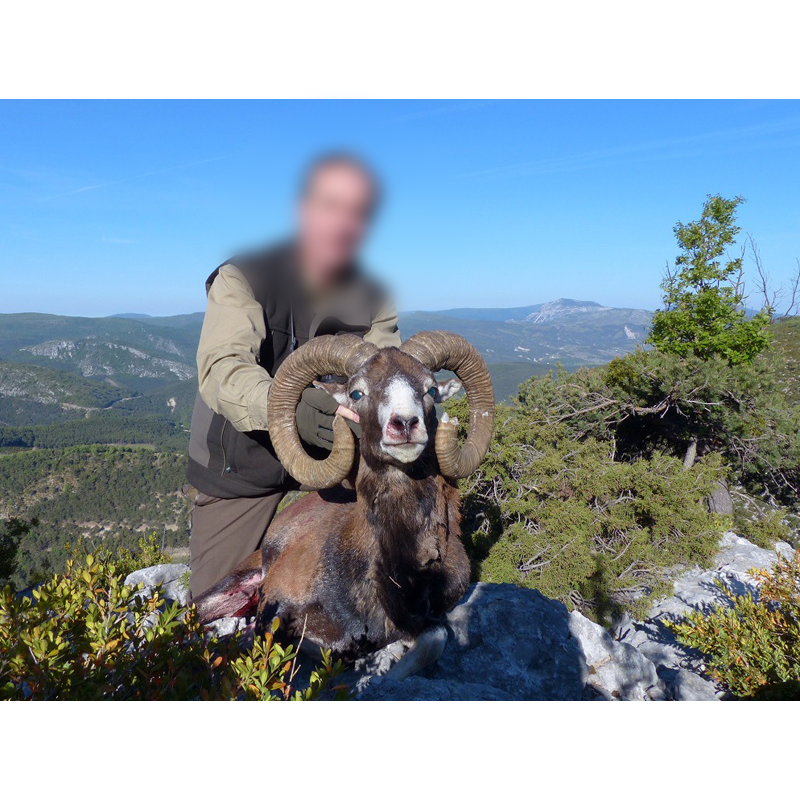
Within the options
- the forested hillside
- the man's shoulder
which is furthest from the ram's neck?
the forested hillside

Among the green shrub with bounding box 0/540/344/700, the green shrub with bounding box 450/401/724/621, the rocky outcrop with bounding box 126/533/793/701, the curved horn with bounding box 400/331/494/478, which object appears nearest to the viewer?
the green shrub with bounding box 0/540/344/700

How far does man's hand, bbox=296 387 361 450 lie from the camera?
417cm

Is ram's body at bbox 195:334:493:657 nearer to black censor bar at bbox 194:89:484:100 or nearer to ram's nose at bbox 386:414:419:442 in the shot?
ram's nose at bbox 386:414:419:442

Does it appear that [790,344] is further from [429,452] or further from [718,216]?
[429,452]

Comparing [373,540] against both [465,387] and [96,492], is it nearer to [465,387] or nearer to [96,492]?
[465,387]

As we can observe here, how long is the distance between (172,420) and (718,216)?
104 meters

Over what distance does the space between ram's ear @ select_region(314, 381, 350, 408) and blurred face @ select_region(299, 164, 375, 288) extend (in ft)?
4.30

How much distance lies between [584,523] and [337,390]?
296 inches

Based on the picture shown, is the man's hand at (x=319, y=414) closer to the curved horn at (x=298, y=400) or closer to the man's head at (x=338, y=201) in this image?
the curved horn at (x=298, y=400)

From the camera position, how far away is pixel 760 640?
4133 mm

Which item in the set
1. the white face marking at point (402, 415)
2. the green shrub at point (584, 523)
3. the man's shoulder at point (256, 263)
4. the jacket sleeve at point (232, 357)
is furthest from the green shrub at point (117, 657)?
the green shrub at point (584, 523)

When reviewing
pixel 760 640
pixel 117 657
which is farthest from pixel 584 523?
pixel 117 657

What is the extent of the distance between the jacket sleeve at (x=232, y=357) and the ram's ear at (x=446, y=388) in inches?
57.0

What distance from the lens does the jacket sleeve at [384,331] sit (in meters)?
4.50
